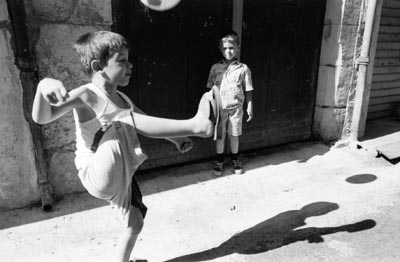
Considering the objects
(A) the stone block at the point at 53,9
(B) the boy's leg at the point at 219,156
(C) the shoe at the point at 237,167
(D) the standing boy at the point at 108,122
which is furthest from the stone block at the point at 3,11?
(C) the shoe at the point at 237,167

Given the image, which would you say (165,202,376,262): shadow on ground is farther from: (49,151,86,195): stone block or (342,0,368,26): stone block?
(342,0,368,26): stone block

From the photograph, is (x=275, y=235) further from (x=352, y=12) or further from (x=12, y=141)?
(x=352, y=12)

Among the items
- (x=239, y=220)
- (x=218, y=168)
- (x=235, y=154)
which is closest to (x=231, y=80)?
(x=235, y=154)

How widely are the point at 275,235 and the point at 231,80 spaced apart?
1790 millimetres

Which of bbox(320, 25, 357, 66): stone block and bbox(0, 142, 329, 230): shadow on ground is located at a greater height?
bbox(320, 25, 357, 66): stone block

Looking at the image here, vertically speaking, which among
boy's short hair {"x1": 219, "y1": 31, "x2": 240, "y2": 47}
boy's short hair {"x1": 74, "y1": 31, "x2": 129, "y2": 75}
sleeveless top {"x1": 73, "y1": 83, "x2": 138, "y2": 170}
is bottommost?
sleeveless top {"x1": 73, "y1": 83, "x2": 138, "y2": 170}

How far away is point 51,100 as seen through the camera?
5.34ft

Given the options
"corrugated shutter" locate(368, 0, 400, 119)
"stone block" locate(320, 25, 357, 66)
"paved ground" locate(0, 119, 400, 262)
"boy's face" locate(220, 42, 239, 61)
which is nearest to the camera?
"paved ground" locate(0, 119, 400, 262)

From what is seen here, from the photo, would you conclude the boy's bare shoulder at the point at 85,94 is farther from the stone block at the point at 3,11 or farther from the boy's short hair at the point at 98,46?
the stone block at the point at 3,11

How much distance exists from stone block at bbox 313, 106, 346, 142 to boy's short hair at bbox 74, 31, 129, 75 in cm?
403

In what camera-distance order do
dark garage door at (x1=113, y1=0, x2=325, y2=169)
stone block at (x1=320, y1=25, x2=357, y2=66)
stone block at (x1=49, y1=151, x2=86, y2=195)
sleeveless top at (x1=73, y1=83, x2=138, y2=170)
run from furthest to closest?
1. stone block at (x1=320, y1=25, x2=357, y2=66)
2. dark garage door at (x1=113, y1=0, x2=325, y2=169)
3. stone block at (x1=49, y1=151, x2=86, y2=195)
4. sleeveless top at (x1=73, y1=83, x2=138, y2=170)

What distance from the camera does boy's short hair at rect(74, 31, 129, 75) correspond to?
1.90m

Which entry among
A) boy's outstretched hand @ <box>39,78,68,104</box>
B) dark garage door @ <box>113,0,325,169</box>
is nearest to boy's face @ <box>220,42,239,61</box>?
dark garage door @ <box>113,0,325,169</box>

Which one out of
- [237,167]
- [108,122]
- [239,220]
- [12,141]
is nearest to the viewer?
[108,122]
